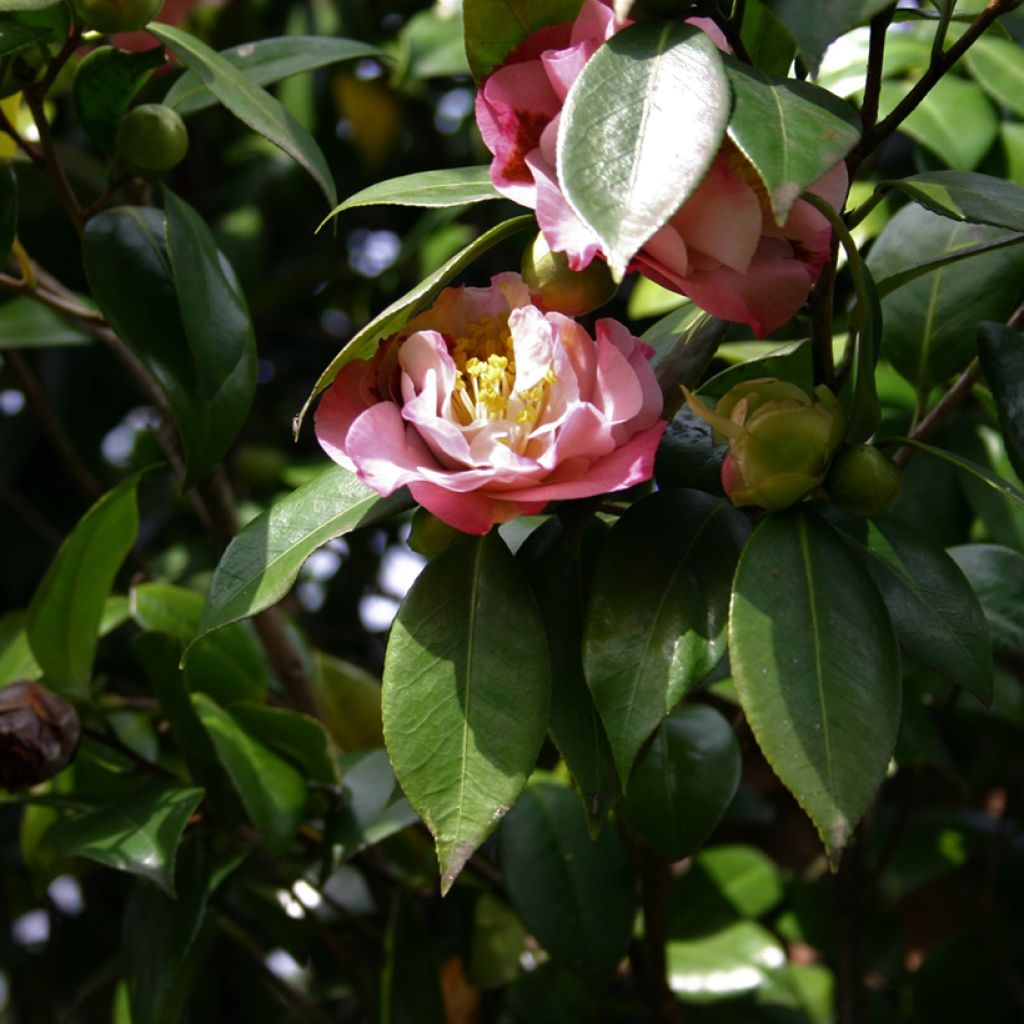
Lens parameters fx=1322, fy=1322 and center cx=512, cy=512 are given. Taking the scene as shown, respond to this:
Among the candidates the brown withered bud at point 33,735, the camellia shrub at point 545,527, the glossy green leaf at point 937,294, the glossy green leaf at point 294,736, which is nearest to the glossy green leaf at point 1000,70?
the camellia shrub at point 545,527

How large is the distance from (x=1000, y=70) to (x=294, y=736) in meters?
0.80

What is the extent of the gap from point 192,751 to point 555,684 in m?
0.38

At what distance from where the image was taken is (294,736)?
0.94 meters

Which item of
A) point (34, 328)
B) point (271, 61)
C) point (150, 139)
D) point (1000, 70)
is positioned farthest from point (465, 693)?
point (1000, 70)

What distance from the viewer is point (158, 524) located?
1569mm

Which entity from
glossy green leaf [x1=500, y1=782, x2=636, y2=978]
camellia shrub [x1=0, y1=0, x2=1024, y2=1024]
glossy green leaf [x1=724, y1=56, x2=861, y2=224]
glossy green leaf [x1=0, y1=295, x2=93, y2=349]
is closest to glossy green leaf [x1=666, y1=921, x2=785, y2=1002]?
camellia shrub [x1=0, y1=0, x2=1024, y2=1024]

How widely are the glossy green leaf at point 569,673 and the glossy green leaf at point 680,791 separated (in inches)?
4.7

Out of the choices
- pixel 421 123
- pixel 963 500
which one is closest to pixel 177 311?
pixel 963 500

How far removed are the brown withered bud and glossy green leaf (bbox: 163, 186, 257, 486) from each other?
0.21 m

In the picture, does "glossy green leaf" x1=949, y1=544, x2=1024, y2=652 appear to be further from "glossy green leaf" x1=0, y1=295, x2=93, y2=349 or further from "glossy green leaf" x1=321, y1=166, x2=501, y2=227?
"glossy green leaf" x1=0, y1=295, x2=93, y2=349

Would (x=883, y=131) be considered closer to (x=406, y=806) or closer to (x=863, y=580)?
(x=863, y=580)

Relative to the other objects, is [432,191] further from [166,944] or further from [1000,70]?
[1000,70]

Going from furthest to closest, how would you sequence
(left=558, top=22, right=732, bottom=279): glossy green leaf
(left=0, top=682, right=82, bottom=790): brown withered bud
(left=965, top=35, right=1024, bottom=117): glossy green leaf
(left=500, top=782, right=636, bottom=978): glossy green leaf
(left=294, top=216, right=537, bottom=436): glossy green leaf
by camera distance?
(left=965, top=35, right=1024, bottom=117): glossy green leaf, (left=500, top=782, right=636, bottom=978): glossy green leaf, (left=0, top=682, right=82, bottom=790): brown withered bud, (left=294, top=216, right=537, bottom=436): glossy green leaf, (left=558, top=22, right=732, bottom=279): glossy green leaf

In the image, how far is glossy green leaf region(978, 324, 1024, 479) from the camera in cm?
63
